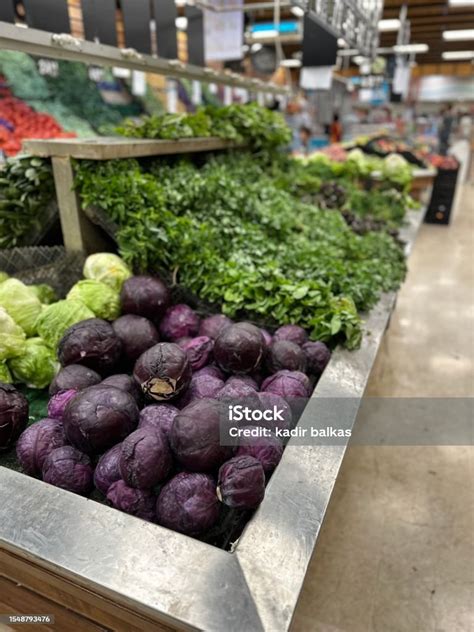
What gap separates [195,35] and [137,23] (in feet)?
3.78

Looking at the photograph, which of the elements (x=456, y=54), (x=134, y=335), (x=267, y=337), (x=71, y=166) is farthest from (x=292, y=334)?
(x=456, y=54)

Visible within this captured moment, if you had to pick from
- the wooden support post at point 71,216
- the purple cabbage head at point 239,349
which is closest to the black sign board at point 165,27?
the wooden support post at point 71,216

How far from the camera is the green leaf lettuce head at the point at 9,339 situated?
5.98 feet

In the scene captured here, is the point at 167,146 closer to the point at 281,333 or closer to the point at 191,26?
the point at 281,333

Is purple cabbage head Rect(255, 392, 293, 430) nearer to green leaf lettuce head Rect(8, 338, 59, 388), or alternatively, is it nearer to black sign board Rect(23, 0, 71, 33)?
green leaf lettuce head Rect(8, 338, 59, 388)

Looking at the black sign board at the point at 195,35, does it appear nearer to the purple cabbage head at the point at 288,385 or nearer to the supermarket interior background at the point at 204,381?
the supermarket interior background at the point at 204,381

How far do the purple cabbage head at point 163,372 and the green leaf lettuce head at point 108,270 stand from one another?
2.48ft

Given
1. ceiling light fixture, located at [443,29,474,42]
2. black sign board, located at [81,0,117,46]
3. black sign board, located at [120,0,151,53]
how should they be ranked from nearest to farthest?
black sign board, located at [81,0,117,46]
black sign board, located at [120,0,151,53]
ceiling light fixture, located at [443,29,474,42]

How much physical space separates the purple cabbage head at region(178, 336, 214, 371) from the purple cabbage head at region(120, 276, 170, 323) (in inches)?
13.1

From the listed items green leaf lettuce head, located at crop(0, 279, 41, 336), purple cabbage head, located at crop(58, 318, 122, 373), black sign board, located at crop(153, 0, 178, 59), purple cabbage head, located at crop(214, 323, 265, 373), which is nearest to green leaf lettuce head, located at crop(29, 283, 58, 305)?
green leaf lettuce head, located at crop(0, 279, 41, 336)

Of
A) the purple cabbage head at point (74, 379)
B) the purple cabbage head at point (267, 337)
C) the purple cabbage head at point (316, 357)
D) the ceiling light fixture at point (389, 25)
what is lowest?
the purple cabbage head at point (316, 357)

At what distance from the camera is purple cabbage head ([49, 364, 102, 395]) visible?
165 cm

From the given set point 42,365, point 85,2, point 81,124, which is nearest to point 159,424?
point 42,365

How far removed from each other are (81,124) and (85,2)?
A: 200 inches
